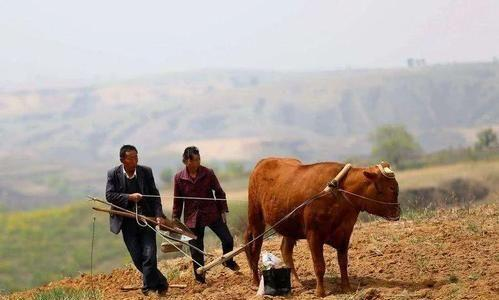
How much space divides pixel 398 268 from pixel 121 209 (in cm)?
351

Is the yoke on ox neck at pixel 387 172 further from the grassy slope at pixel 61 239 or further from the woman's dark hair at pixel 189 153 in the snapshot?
the grassy slope at pixel 61 239

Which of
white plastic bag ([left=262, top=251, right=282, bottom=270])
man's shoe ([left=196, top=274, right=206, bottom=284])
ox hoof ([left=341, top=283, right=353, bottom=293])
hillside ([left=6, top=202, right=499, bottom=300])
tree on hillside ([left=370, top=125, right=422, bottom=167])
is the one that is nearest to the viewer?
hillside ([left=6, top=202, right=499, bottom=300])

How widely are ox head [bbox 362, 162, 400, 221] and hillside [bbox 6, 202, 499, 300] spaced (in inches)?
34.5

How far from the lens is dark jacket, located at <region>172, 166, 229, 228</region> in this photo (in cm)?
1139

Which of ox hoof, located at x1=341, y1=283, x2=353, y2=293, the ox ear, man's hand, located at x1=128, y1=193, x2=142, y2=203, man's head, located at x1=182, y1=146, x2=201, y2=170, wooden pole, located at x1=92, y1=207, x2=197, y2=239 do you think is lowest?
ox hoof, located at x1=341, y1=283, x2=353, y2=293

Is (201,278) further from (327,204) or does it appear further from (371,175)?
(371,175)

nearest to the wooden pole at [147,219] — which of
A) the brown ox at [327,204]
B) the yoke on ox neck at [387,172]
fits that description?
the brown ox at [327,204]

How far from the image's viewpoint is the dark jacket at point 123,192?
36.2 ft

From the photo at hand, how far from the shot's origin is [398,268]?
35.8ft

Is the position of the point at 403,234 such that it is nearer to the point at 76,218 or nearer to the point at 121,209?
the point at 121,209

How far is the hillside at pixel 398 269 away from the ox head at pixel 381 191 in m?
0.88

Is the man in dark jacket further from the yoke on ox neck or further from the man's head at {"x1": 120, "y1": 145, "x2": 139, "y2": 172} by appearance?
the yoke on ox neck

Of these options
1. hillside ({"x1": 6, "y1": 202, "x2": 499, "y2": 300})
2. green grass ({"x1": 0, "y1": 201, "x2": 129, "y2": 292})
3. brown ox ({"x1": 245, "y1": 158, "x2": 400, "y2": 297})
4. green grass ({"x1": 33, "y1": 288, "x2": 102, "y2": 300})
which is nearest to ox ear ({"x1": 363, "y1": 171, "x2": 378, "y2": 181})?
brown ox ({"x1": 245, "y1": 158, "x2": 400, "y2": 297})

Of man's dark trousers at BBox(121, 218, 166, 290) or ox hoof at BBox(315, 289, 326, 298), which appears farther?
man's dark trousers at BBox(121, 218, 166, 290)
